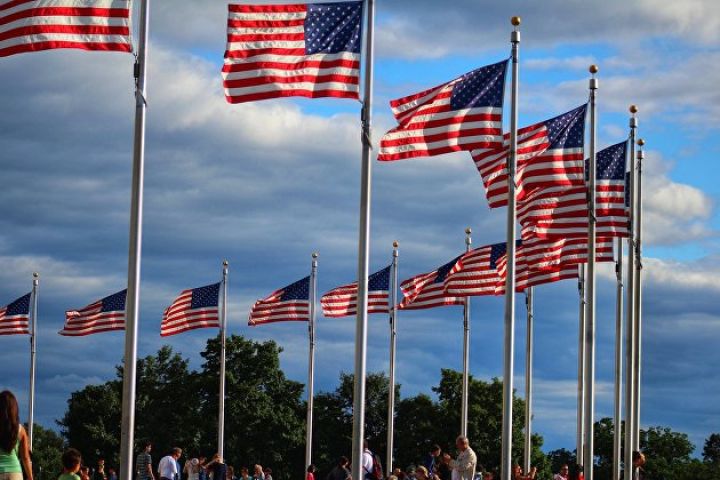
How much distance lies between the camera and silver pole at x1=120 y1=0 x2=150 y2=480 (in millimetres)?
25250

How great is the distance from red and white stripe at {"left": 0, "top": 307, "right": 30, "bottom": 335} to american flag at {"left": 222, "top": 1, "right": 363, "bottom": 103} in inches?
1493

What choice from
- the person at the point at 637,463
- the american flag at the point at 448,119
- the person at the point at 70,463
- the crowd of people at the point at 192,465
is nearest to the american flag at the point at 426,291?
the crowd of people at the point at 192,465

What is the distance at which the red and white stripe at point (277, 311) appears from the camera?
2087 inches

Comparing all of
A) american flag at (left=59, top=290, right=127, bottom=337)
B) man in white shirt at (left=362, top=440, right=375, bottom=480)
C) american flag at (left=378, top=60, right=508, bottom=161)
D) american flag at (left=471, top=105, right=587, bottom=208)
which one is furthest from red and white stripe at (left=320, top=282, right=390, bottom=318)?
american flag at (left=378, top=60, right=508, bottom=161)

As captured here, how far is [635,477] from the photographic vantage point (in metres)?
36.0

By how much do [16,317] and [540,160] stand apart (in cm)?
3462

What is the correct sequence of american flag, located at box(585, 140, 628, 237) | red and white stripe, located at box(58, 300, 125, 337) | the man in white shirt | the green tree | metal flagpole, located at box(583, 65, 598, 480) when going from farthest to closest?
the green tree, red and white stripe, located at box(58, 300, 125, 337), the man in white shirt, american flag, located at box(585, 140, 628, 237), metal flagpole, located at box(583, 65, 598, 480)

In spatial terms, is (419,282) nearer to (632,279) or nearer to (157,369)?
(632,279)

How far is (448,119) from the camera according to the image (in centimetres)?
2927

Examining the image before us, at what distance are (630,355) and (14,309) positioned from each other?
31.3 meters

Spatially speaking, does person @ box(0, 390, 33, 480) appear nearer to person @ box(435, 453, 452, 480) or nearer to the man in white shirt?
the man in white shirt

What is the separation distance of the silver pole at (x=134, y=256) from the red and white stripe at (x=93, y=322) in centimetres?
2610

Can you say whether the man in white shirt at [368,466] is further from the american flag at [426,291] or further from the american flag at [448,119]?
the american flag at [448,119]

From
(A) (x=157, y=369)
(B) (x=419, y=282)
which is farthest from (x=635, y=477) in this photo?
(A) (x=157, y=369)
